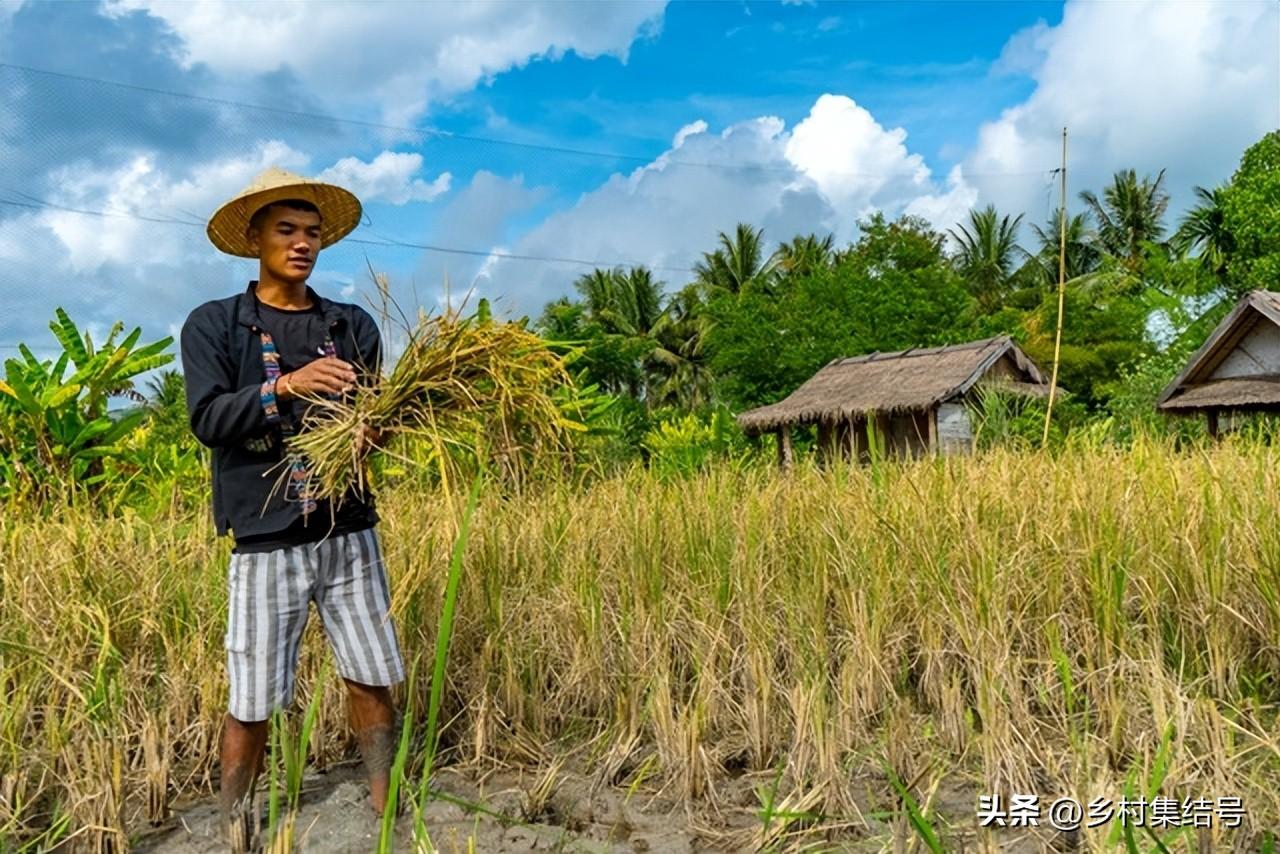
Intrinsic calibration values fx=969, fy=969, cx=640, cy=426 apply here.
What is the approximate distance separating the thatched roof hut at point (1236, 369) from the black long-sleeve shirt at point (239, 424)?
11.7m

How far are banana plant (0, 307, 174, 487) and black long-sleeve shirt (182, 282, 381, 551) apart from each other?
3.01 m

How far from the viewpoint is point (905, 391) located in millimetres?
15602

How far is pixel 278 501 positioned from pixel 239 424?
202 mm

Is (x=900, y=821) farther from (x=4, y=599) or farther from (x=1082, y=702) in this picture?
(x=4, y=599)

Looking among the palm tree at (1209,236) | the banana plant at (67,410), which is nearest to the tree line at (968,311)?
the palm tree at (1209,236)

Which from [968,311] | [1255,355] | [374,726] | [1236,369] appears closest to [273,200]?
[374,726]

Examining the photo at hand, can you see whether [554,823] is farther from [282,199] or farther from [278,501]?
[282,199]

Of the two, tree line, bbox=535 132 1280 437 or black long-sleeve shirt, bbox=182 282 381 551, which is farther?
tree line, bbox=535 132 1280 437

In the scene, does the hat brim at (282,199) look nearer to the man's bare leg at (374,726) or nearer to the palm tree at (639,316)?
the man's bare leg at (374,726)

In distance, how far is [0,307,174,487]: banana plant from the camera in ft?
15.5

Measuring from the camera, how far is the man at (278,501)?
2.13 metres

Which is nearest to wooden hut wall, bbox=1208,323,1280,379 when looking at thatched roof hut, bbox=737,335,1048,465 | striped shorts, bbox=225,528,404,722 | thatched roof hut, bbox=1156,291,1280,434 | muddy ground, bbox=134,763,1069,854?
thatched roof hut, bbox=1156,291,1280,434

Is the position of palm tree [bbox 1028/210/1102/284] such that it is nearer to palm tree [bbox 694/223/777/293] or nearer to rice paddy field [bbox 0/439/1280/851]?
palm tree [bbox 694/223/777/293]

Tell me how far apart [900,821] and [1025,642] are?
111 centimetres
